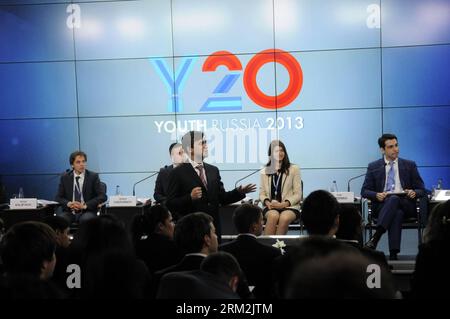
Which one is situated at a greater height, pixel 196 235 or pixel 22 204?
pixel 196 235

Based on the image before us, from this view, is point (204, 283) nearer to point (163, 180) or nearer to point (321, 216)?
point (321, 216)

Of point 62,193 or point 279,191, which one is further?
point 62,193

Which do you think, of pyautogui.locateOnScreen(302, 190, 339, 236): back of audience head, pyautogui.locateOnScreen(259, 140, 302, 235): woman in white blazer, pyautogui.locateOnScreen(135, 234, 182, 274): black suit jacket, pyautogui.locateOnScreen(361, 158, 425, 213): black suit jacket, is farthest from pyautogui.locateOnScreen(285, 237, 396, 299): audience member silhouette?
pyautogui.locateOnScreen(361, 158, 425, 213): black suit jacket

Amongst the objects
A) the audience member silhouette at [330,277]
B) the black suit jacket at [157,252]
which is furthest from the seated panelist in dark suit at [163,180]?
the audience member silhouette at [330,277]

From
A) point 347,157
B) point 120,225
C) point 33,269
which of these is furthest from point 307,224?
point 347,157

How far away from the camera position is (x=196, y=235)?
3012 mm

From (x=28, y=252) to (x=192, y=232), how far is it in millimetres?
936

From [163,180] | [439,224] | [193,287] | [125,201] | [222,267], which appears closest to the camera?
[193,287]

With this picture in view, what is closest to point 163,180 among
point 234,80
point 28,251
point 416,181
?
point 234,80

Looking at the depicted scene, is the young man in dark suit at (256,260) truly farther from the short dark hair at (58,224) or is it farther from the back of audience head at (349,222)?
the short dark hair at (58,224)

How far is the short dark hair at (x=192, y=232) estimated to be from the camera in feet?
9.86

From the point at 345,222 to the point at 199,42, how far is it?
4.90 m

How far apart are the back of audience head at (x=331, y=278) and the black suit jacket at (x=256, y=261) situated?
6.56ft

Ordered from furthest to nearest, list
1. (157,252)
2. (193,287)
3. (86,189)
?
(86,189) → (157,252) → (193,287)
